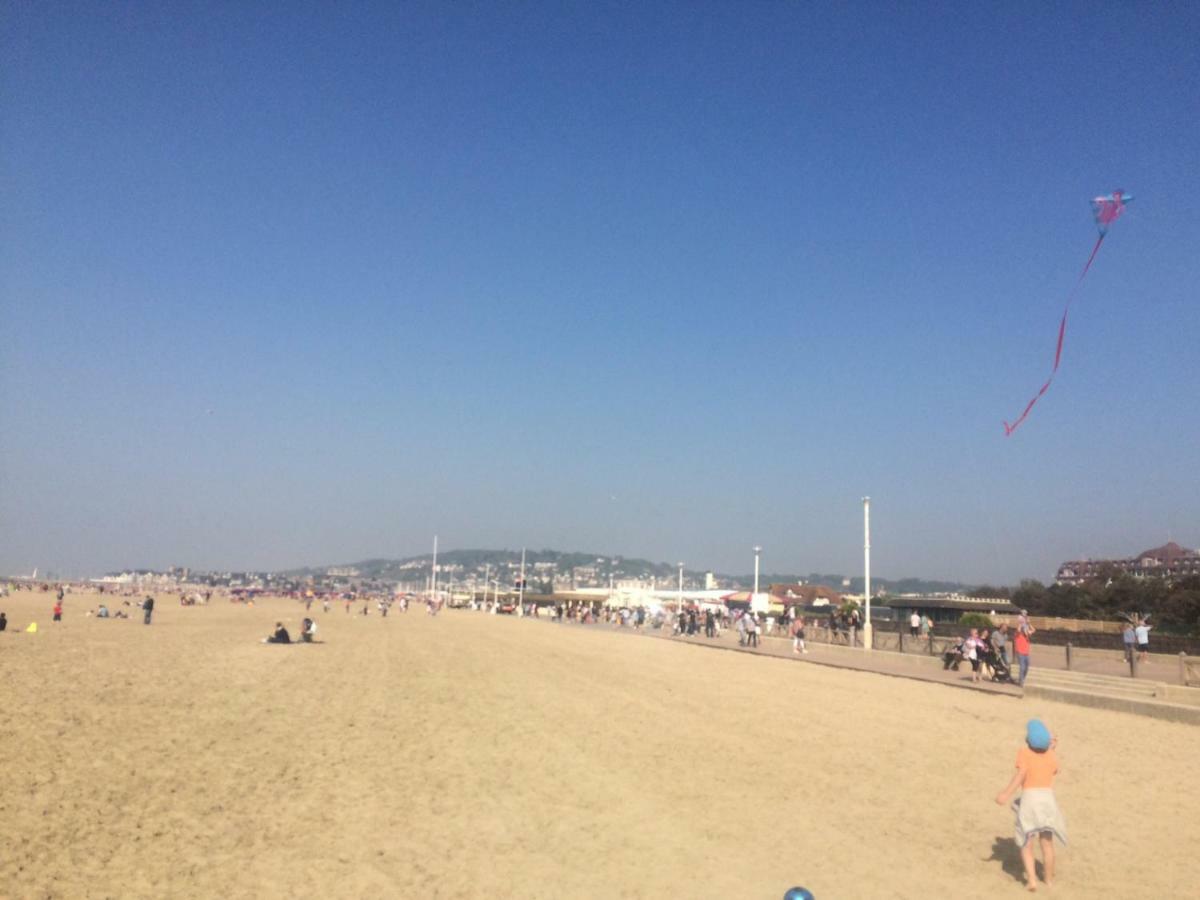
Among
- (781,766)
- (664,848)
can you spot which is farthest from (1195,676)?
(664,848)

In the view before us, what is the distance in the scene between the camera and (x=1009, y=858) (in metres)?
7.28

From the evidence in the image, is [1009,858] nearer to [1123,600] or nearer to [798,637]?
[798,637]

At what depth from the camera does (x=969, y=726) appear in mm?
13805

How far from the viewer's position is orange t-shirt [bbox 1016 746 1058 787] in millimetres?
6445

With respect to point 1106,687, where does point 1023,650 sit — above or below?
above

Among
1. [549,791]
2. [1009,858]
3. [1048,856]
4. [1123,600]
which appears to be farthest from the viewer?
[1123,600]

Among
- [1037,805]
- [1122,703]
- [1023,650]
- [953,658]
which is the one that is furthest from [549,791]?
[953,658]

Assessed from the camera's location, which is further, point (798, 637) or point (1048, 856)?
point (798, 637)

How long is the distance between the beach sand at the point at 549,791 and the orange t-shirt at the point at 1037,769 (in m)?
0.81

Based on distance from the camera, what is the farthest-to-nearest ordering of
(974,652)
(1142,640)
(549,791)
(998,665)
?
(1142,640) < (974,652) < (998,665) < (549,791)

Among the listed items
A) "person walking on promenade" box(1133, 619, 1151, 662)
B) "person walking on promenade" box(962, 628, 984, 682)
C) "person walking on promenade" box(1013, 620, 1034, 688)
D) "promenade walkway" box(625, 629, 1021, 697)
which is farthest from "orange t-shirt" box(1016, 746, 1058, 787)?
"person walking on promenade" box(1133, 619, 1151, 662)

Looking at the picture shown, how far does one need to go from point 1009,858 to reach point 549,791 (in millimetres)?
4412

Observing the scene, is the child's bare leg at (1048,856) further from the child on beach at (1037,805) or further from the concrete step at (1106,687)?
the concrete step at (1106,687)

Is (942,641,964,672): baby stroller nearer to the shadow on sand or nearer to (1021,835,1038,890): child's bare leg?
the shadow on sand
